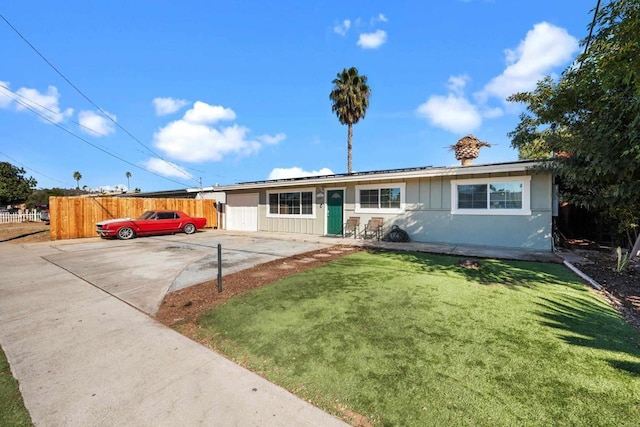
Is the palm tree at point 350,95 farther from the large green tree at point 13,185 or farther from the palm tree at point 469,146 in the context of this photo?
the large green tree at point 13,185

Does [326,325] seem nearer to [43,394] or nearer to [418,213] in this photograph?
[43,394]

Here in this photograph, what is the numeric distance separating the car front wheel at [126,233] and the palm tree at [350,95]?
48.3ft

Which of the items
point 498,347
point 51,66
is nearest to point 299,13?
point 51,66

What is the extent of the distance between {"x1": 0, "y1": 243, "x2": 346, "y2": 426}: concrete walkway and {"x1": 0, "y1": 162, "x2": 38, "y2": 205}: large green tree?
47.1 meters

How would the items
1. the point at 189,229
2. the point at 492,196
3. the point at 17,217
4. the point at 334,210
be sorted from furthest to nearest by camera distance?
the point at 17,217 → the point at 189,229 → the point at 334,210 → the point at 492,196

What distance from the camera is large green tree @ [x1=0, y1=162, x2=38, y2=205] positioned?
35.6 meters

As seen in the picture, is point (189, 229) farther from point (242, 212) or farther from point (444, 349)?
point (444, 349)

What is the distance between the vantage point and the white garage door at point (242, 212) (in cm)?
1657

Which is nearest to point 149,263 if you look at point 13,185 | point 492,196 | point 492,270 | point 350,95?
point 492,270

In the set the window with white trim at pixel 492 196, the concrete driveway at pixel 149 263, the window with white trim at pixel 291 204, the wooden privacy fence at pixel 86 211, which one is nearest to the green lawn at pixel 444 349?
the concrete driveway at pixel 149 263

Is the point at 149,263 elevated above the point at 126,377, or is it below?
above

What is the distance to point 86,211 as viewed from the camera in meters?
14.1

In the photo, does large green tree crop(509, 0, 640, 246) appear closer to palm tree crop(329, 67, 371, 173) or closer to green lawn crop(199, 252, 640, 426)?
green lawn crop(199, 252, 640, 426)

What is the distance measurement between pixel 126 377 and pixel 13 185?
51.8 m
